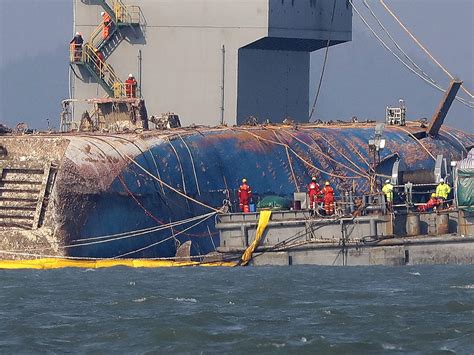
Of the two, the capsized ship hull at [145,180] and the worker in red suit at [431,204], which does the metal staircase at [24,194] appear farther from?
the worker in red suit at [431,204]

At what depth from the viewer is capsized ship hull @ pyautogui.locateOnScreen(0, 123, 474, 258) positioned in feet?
142

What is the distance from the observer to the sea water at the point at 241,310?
94.8 feet

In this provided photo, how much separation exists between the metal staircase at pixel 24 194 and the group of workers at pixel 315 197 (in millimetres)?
5943

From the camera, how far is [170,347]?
28719 millimetres

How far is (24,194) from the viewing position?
43875 millimetres

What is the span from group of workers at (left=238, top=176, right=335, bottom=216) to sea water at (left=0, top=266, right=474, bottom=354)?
8.53 feet

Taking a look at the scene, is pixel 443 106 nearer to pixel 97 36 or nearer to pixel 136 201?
pixel 97 36

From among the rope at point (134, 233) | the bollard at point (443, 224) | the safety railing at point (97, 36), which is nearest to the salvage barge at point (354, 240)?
the bollard at point (443, 224)

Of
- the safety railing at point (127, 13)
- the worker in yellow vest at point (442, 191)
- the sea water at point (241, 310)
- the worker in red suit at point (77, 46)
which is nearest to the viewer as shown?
the sea water at point (241, 310)

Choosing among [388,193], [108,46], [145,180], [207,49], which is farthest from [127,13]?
[388,193]

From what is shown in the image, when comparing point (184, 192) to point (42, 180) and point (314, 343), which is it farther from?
point (314, 343)

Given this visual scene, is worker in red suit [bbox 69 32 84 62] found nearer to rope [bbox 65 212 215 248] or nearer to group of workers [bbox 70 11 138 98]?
group of workers [bbox 70 11 138 98]

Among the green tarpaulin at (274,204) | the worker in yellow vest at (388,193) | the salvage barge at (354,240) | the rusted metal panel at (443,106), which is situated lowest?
the salvage barge at (354,240)

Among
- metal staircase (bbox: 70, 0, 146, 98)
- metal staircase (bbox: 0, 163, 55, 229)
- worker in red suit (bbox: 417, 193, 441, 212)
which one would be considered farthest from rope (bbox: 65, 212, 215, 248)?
metal staircase (bbox: 70, 0, 146, 98)
